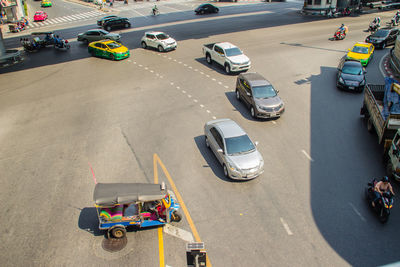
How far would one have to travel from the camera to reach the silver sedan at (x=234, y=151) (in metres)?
13.3

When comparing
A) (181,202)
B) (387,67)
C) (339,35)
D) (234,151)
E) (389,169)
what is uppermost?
(339,35)

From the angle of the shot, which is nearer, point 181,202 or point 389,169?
point 181,202

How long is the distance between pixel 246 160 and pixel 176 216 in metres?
4.11

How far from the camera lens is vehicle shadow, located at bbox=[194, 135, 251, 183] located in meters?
14.0

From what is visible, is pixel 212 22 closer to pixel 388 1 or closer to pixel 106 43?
pixel 106 43

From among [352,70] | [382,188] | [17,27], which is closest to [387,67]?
[352,70]

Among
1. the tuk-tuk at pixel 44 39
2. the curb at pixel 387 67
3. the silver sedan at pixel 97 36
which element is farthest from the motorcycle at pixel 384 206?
the tuk-tuk at pixel 44 39

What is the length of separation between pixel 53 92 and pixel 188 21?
1143 inches

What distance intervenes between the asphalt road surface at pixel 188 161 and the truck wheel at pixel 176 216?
0.23 metres

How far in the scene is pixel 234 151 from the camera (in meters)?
14.0

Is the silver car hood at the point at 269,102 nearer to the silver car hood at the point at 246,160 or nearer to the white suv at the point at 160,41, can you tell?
the silver car hood at the point at 246,160

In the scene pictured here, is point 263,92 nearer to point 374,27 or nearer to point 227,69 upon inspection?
point 227,69

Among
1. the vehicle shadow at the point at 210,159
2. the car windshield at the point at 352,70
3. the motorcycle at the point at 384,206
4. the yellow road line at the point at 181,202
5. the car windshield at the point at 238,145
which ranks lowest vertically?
the yellow road line at the point at 181,202

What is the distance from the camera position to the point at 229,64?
24.8 m
